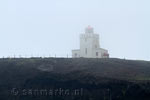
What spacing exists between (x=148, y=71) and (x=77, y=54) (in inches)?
620

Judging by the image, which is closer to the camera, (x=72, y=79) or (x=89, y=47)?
(x=72, y=79)

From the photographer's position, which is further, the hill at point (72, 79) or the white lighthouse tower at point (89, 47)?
the white lighthouse tower at point (89, 47)

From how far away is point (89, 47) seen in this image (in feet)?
245

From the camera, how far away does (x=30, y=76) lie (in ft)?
196

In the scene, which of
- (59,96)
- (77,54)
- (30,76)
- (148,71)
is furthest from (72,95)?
(77,54)

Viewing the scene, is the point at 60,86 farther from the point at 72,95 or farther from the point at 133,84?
the point at 133,84

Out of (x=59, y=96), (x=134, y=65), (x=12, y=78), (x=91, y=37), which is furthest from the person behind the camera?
(x=91, y=37)

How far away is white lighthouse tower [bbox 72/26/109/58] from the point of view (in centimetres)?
7488

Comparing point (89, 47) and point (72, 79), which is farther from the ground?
point (89, 47)

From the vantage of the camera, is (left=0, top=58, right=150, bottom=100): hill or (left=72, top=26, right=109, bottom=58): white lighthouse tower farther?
(left=72, top=26, right=109, bottom=58): white lighthouse tower

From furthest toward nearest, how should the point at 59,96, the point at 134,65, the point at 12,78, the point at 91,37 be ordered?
the point at 91,37 → the point at 134,65 → the point at 12,78 → the point at 59,96

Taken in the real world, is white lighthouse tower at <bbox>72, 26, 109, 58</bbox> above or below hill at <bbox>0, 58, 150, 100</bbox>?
above

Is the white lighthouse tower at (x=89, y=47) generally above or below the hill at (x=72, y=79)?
above

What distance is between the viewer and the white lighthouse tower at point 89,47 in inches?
2948
